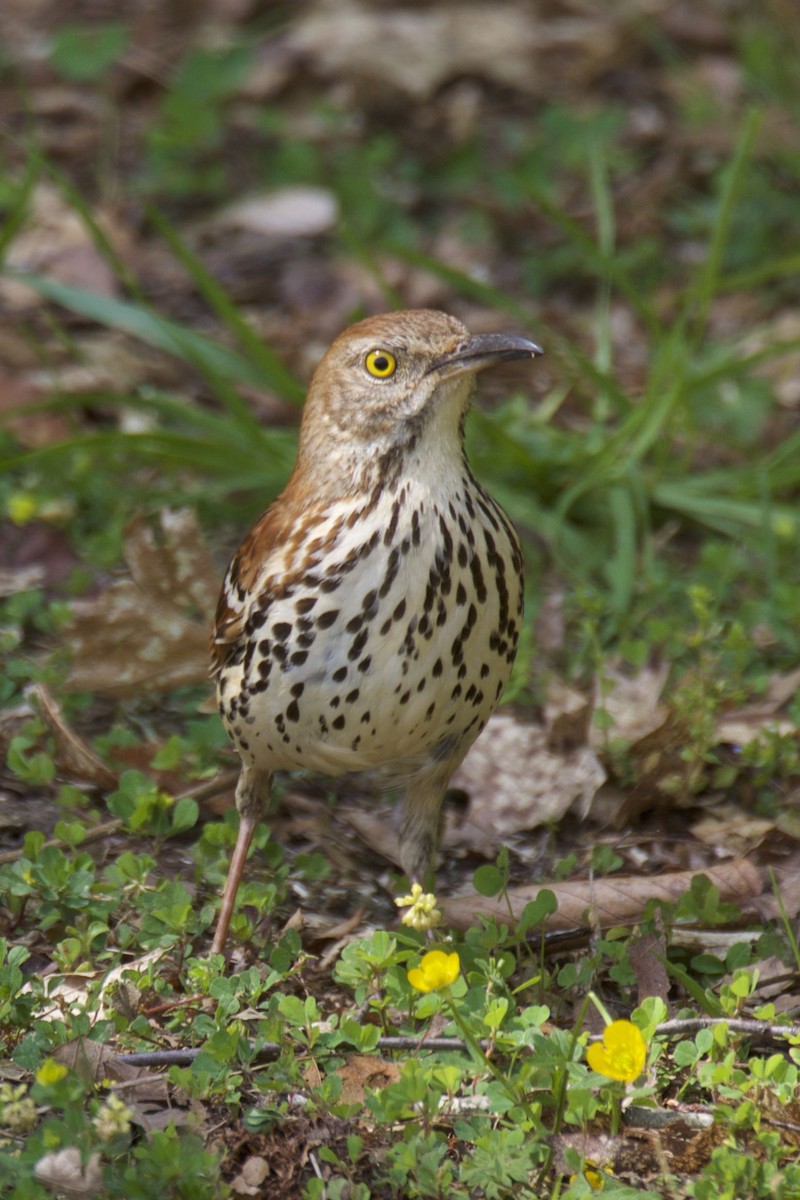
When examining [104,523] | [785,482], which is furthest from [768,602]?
[104,523]

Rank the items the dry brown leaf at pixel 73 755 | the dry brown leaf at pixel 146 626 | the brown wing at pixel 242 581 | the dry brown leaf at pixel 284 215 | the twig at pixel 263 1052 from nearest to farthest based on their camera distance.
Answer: the twig at pixel 263 1052 < the brown wing at pixel 242 581 < the dry brown leaf at pixel 73 755 < the dry brown leaf at pixel 146 626 < the dry brown leaf at pixel 284 215

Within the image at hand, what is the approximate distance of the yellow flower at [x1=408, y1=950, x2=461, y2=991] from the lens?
303 cm

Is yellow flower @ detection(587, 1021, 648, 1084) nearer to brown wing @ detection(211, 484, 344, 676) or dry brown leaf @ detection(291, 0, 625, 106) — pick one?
brown wing @ detection(211, 484, 344, 676)

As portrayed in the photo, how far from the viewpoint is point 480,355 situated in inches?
145

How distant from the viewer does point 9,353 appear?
21.8ft

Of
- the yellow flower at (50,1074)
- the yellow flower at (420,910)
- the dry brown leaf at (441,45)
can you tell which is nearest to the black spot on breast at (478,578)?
the yellow flower at (420,910)

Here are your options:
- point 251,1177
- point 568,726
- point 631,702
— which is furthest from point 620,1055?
point 631,702

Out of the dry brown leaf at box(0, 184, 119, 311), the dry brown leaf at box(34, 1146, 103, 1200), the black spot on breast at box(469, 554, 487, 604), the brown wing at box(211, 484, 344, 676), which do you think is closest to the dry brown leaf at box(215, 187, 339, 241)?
the dry brown leaf at box(0, 184, 119, 311)

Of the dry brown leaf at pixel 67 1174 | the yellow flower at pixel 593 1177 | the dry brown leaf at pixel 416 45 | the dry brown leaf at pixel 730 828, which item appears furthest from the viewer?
the dry brown leaf at pixel 416 45

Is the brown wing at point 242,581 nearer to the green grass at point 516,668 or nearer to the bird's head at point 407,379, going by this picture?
the bird's head at point 407,379

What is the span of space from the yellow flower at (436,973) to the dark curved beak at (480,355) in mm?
1327

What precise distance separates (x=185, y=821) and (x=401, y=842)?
0.54 m

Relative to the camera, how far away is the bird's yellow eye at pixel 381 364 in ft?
12.3

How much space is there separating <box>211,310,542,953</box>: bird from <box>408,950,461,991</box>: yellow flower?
689 millimetres
